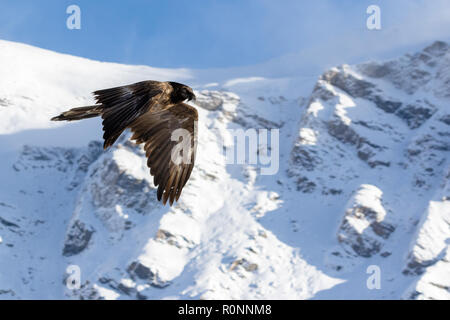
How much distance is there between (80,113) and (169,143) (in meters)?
2.95

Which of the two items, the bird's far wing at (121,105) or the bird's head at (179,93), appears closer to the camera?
the bird's far wing at (121,105)

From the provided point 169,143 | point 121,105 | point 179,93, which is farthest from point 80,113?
point 169,143

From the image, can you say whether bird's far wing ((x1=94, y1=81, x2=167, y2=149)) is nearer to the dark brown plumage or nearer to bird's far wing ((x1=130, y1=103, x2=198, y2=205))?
the dark brown plumage

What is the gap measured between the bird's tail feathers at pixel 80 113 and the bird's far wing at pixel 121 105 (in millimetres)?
290

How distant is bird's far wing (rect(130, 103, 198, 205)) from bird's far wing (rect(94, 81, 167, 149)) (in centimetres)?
179

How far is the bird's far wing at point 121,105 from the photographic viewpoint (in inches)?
485

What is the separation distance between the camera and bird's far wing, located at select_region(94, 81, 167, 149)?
1231 centimetres
